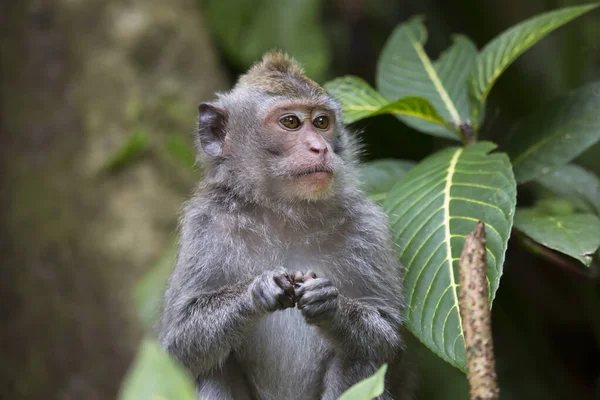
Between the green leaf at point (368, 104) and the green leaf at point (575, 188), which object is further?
the green leaf at point (575, 188)

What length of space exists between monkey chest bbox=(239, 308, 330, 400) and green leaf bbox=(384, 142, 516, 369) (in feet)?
1.59

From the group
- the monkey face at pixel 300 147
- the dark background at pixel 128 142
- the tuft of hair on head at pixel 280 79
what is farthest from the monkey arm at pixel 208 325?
the dark background at pixel 128 142

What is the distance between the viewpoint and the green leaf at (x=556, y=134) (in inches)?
149

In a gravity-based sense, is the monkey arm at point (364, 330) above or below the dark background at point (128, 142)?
below

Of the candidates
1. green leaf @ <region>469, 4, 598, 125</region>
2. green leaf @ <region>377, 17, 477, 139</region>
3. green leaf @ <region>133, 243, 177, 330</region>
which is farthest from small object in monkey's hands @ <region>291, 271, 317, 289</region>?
green leaf @ <region>133, 243, 177, 330</region>

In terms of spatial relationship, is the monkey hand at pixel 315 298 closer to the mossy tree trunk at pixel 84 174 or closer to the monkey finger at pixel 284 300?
the monkey finger at pixel 284 300

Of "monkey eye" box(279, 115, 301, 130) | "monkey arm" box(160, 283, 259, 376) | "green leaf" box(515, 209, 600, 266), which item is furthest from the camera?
"monkey eye" box(279, 115, 301, 130)

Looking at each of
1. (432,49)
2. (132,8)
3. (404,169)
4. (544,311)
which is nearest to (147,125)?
(132,8)

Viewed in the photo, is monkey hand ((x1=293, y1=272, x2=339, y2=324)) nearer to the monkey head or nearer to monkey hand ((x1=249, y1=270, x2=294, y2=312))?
monkey hand ((x1=249, y1=270, x2=294, y2=312))

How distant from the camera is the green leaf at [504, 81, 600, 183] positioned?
379 centimetres

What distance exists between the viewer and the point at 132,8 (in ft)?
23.0

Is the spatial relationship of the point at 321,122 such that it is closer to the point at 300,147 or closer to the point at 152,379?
the point at 300,147

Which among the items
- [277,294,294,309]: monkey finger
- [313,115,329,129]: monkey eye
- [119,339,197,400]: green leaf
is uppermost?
[313,115,329,129]: monkey eye

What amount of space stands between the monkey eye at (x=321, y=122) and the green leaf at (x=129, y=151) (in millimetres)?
3079
